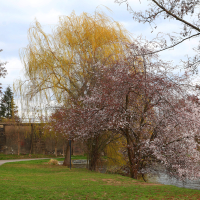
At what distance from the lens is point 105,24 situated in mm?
16891

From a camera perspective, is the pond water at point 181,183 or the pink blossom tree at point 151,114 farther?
the pond water at point 181,183

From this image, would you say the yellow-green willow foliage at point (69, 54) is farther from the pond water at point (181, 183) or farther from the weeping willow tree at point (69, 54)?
the pond water at point (181, 183)

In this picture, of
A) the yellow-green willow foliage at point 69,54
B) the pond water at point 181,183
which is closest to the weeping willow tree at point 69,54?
the yellow-green willow foliage at point 69,54

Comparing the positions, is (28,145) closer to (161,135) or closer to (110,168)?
(110,168)

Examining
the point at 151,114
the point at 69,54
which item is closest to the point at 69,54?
the point at 69,54

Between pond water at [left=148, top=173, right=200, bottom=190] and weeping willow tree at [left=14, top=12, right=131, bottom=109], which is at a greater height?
weeping willow tree at [left=14, top=12, right=131, bottom=109]

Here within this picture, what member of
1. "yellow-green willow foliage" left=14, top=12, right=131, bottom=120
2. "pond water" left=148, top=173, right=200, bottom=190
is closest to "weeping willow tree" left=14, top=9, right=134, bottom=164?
"yellow-green willow foliage" left=14, top=12, right=131, bottom=120

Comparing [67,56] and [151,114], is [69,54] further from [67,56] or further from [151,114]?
[151,114]

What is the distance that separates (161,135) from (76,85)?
6.50 meters

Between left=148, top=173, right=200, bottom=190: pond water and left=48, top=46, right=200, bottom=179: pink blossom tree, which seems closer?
left=48, top=46, right=200, bottom=179: pink blossom tree

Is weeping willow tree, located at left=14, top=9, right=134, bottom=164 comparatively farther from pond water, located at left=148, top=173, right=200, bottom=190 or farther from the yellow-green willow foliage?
pond water, located at left=148, top=173, right=200, bottom=190

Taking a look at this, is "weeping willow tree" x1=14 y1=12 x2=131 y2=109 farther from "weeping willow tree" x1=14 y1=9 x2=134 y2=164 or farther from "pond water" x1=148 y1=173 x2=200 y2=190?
"pond water" x1=148 y1=173 x2=200 y2=190

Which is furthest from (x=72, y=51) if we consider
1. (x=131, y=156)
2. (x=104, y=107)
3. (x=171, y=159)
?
(x=171, y=159)

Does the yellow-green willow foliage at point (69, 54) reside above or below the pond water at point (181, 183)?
above
